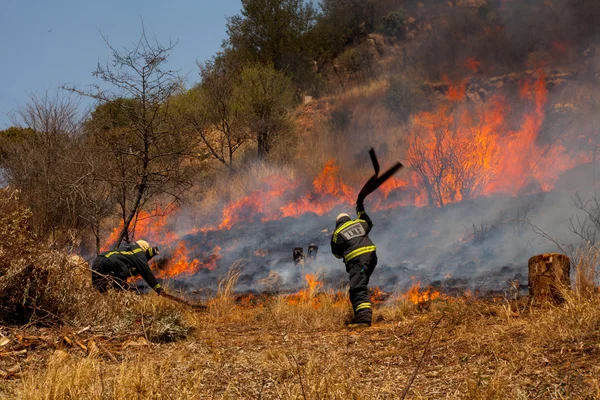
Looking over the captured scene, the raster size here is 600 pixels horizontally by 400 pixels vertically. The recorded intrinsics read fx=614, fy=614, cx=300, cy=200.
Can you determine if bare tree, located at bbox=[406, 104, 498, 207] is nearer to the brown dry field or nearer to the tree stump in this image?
the brown dry field

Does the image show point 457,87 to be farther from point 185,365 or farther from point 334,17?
point 185,365

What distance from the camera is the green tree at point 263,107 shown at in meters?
25.4

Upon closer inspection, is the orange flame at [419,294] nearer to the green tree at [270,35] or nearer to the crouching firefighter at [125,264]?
the crouching firefighter at [125,264]

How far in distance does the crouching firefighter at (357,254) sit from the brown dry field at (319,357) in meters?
0.45

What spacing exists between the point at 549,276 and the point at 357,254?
100 inches

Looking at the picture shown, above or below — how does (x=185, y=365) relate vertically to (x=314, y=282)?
above

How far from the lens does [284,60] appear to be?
34.4m

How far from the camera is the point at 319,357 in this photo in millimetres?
5039

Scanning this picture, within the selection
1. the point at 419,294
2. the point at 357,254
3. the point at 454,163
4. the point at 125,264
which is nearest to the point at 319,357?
the point at 357,254

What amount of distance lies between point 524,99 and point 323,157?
24.8ft

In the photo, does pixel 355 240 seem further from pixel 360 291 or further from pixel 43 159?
pixel 43 159

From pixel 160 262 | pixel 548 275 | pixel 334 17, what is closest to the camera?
pixel 548 275

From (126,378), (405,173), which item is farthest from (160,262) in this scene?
(126,378)

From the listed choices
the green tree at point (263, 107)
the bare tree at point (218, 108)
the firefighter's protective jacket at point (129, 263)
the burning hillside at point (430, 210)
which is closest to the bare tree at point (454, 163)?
the burning hillside at point (430, 210)
